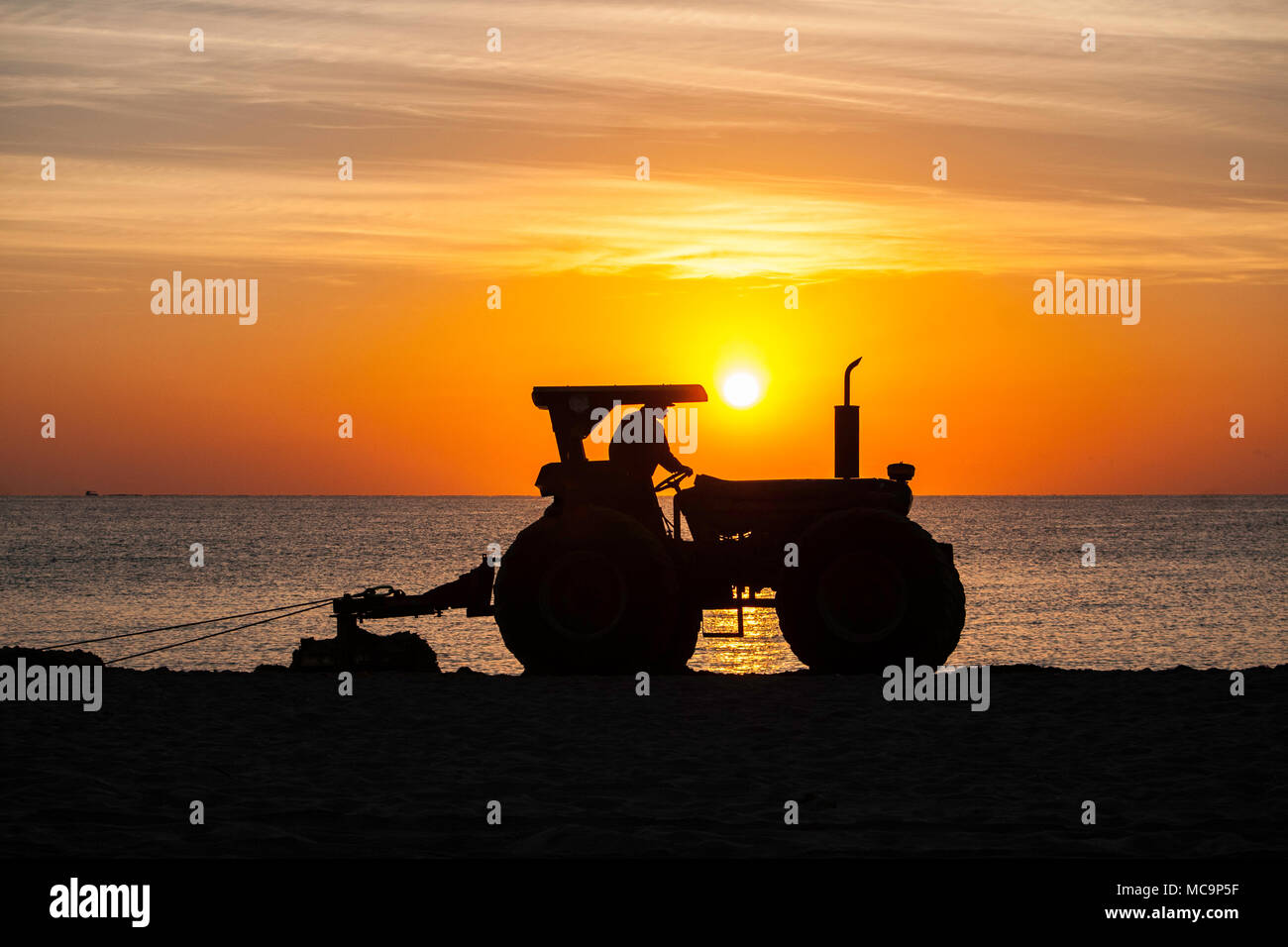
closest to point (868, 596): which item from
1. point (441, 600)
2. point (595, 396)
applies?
A: point (595, 396)

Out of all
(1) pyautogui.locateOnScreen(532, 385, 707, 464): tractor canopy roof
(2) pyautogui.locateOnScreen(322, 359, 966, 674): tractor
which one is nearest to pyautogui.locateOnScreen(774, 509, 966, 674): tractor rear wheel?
(2) pyautogui.locateOnScreen(322, 359, 966, 674): tractor

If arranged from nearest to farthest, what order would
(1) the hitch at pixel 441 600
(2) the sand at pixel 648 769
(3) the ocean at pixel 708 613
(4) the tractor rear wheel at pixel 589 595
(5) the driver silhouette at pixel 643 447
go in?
(2) the sand at pixel 648 769 < (4) the tractor rear wheel at pixel 589 595 < (5) the driver silhouette at pixel 643 447 < (1) the hitch at pixel 441 600 < (3) the ocean at pixel 708 613

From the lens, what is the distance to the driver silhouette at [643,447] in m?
12.8

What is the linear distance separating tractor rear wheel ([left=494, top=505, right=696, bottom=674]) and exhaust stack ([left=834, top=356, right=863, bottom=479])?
6.05 ft

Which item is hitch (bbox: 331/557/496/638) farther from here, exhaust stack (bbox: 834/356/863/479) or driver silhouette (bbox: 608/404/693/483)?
exhaust stack (bbox: 834/356/863/479)

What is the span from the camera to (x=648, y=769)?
8164mm

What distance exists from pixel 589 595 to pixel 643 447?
4.85 ft

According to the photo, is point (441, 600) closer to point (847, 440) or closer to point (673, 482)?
point (673, 482)

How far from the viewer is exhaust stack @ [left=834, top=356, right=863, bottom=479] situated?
12539mm

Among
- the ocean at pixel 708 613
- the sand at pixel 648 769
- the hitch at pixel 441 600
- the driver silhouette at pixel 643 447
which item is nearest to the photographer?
the sand at pixel 648 769

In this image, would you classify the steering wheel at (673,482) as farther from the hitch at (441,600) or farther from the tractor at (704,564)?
the hitch at (441,600)

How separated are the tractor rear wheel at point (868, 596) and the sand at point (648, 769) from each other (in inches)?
17.9

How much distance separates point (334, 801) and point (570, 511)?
555 cm

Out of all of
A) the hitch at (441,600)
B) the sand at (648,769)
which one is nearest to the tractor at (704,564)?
the sand at (648,769)
